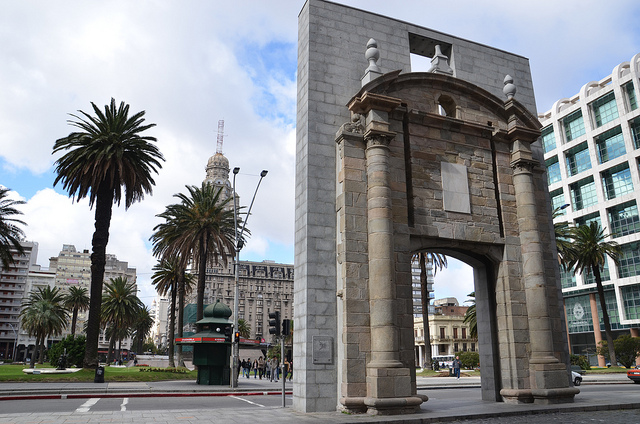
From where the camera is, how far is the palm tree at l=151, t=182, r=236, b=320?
40.3 metres

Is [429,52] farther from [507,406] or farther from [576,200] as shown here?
Result: [576,200]

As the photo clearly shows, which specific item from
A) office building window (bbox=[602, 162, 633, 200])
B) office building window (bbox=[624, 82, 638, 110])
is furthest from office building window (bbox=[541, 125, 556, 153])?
office building window (bbox=[624, 82, 638, 110])

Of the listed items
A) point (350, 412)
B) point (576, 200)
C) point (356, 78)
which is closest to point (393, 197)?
point (356, 78)

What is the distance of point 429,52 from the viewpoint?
68.2ft

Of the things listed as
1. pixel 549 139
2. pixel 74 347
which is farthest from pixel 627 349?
pixel 74 347

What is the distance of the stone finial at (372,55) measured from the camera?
16609 mm

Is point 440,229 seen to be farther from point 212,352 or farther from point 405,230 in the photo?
point 212,352

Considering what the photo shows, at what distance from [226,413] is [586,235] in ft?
150

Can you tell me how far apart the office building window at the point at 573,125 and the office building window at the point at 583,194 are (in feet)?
21.9

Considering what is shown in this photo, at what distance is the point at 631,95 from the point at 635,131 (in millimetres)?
4540

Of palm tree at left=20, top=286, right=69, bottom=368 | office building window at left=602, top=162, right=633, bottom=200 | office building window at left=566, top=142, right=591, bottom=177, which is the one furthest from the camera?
palm tree at left=20, top=286, right=69, bottom=368

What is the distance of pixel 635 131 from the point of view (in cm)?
6053

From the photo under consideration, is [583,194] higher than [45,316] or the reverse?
higher

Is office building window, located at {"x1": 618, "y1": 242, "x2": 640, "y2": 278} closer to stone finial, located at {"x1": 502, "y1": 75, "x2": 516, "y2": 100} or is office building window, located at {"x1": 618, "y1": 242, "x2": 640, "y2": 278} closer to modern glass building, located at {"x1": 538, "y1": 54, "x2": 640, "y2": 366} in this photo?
modern glass building, located at {"x1": 538, "y1": 54, "x2": 640, "y2": 366}
